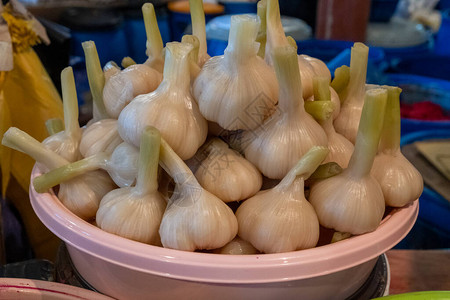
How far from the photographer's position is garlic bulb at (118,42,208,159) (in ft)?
1.43

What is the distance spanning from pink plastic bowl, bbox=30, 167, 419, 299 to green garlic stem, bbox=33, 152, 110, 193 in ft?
0.08

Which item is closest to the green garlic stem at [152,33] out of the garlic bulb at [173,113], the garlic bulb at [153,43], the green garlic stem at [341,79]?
the garlic bulb at [153,43]

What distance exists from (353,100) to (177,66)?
8.5 inches

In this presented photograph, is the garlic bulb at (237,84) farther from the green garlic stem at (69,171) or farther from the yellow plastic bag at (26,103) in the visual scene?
the yellow plastic bag at (26,103)

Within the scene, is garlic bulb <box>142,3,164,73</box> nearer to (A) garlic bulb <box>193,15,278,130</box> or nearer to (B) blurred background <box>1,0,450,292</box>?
(A) garlic bulb <box>193,15,278,130</box>

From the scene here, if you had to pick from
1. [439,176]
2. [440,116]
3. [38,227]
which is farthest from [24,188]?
[440,116]

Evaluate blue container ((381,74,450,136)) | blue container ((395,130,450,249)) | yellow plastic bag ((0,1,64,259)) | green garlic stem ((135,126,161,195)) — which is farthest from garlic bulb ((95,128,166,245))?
blue container ((381,74,450,136))

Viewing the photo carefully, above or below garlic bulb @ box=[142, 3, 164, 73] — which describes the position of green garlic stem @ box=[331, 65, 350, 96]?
below

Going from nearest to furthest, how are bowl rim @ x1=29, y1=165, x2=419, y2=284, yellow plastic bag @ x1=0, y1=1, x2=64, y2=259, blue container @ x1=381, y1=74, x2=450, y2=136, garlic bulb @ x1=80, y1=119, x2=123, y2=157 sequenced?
bowl rim @ x1=29, y1=165, x2=419, y2=284
garlic bulb @ x1=80, y1=119, x2=123, y2=157
yellow plastic bag @ x1=0, y1=1, x2=64, y2=259
blue container @ x1=381, y1=74, x2=450, y2=136

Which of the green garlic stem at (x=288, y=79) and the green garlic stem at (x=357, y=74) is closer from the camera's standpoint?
the green garlic stem at (x=288, y=79)

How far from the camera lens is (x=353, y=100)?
542 millimetres

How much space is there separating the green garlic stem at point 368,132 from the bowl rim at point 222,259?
6 cm

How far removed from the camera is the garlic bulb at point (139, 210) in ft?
1.43

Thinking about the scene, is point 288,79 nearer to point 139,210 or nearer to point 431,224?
point 139,210
